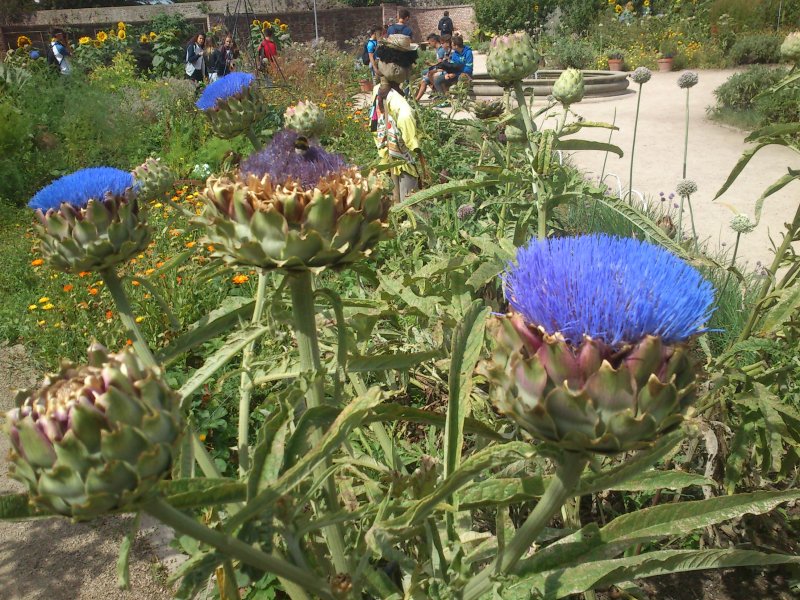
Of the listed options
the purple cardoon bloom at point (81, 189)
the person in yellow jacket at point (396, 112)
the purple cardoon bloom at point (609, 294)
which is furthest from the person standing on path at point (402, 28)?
the purple cardoon bloom at point (609, 294)

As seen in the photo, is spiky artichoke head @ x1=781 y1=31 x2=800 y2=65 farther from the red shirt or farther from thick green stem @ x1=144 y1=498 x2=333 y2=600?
the red shirt

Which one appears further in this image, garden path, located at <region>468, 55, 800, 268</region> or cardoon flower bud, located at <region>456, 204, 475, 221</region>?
garden path, located at <region>468, 55, 800, 268</region>

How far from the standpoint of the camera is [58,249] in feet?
5.24

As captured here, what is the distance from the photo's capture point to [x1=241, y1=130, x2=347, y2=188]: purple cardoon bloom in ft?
4.53

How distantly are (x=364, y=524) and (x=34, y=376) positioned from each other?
2.87 meters

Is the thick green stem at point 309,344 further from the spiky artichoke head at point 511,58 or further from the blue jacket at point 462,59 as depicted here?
the blue jacket at point 462,59

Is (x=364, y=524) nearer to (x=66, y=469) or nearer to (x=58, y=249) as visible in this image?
(x=66, y=469)

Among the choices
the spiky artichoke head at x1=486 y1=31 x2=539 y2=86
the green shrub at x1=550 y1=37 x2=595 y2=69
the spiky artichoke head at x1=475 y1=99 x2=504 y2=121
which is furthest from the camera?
the green shrub at x1=550 y1=37 x2=595 y2=69

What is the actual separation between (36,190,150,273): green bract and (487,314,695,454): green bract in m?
1.07

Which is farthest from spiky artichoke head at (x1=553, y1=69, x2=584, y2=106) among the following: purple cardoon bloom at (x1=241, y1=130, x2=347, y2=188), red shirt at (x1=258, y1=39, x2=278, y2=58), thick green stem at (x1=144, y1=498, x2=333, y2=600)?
red shirt at (x1=258, y1=39, x2=278, y2=58)

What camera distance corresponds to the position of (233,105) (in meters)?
2.49

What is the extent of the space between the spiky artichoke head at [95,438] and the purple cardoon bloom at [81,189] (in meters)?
0.83

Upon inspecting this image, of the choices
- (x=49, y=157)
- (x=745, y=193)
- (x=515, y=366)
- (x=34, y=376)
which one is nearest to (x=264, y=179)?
(x=515, y=366)

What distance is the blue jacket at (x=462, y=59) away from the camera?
10179 millimetres
